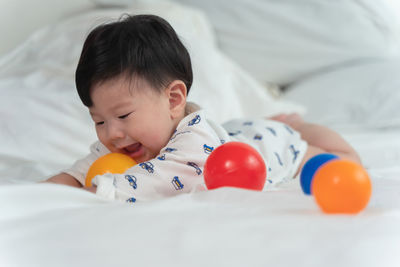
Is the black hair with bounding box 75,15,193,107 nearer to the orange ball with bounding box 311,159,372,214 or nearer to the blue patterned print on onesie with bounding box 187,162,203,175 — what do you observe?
the blue patterned print on onesie with bounding box 187,162,203,175

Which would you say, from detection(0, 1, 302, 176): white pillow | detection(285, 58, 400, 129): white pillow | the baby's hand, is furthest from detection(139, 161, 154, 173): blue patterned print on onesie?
detection(285, 58, 400, 129): white pillow

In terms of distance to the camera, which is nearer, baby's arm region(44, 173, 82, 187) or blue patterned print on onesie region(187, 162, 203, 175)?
blue patterned print on onesie region(187, 162, 203, 175)

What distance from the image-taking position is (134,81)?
988 mm

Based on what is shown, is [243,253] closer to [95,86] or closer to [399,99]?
[95,86]

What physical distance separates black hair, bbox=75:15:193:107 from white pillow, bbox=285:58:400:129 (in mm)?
1096

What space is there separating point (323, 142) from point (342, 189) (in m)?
0.76

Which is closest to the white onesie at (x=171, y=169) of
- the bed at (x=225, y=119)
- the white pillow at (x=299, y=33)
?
the bed at (x=225, y=119)

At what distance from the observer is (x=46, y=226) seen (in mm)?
651

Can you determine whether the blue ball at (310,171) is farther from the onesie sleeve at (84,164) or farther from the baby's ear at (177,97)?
the onesie sleeve at (84,164)

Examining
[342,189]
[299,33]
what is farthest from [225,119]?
[342,189]

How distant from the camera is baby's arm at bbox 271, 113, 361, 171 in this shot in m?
1.35

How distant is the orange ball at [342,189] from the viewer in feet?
2.19

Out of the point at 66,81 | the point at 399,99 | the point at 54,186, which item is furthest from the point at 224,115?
the point at 54,186

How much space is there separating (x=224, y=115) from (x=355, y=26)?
38.3 inches
